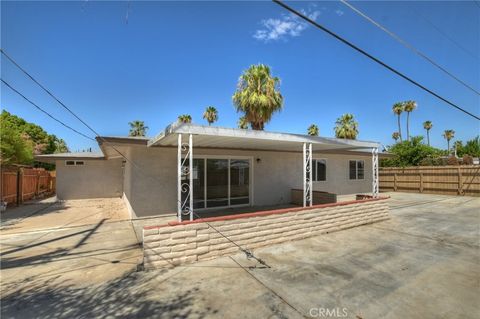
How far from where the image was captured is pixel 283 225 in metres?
6.21

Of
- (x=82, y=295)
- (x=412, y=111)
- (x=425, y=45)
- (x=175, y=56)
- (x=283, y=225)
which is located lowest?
(x=82, y=295)

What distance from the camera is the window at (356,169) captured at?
15.5m

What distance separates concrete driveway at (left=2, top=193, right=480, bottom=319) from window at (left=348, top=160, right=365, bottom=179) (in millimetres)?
9752

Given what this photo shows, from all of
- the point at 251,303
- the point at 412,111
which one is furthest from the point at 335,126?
the point at 251,303

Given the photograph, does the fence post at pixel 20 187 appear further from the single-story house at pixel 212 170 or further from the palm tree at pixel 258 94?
the palm tree at pixel 258 94

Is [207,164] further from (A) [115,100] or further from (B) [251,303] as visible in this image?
(A) [115,100]

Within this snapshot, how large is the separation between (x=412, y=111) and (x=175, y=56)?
3861 cm

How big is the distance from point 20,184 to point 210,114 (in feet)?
Result: 60.3

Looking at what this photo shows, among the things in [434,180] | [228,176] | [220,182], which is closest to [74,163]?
[220,182]

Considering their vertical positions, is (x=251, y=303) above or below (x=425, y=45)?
below

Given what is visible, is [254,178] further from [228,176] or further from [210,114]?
[210,114]

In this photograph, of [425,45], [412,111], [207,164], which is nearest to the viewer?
[425,45]

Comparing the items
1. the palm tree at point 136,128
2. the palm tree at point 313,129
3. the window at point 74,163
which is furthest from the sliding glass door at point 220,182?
the palm tree at point 136,128

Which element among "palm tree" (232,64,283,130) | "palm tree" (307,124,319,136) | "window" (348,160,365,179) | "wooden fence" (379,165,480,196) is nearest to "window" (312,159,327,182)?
"window" (348,160,365,179)
